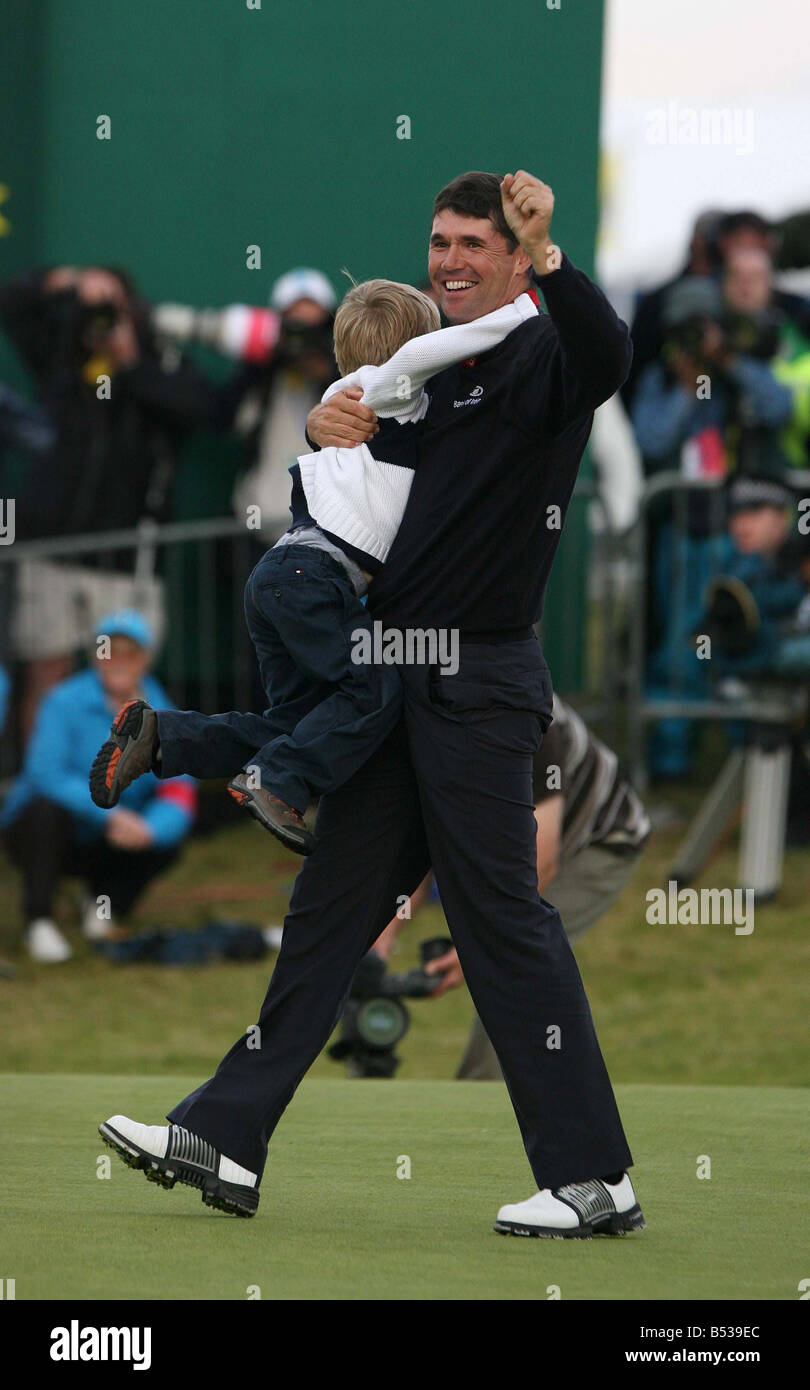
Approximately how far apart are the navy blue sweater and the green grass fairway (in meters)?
1.22

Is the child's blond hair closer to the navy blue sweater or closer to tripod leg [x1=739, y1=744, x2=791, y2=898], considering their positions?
the navy blue sweater

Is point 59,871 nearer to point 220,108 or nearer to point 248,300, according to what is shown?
point 248,300

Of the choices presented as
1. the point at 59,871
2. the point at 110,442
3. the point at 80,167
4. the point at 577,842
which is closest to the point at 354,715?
the point at 577,842

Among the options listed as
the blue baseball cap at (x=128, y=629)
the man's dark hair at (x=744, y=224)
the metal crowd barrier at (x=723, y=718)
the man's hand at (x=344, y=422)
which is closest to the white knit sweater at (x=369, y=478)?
the man's hand at (x=344, y=422)

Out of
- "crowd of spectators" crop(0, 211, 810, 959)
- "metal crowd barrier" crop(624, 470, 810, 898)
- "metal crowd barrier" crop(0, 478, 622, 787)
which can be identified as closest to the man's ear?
"crowd of spectators" crop(0, 211, 810, 959)

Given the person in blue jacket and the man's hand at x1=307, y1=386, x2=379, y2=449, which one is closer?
the man's hand at x1=307, y1=386, x2=379, y2=449

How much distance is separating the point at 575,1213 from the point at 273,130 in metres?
8.47

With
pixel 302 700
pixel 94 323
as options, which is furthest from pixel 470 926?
pixel 94 323

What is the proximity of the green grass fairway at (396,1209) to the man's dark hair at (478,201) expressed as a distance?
6.41 feet

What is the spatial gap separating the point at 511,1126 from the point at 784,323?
592cm

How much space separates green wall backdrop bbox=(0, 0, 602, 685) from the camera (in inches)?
424

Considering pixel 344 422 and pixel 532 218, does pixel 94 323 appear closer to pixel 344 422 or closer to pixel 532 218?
pixel 344 422

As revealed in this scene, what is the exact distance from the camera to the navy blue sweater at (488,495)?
13.5 ft

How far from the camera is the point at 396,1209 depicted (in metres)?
4.45
